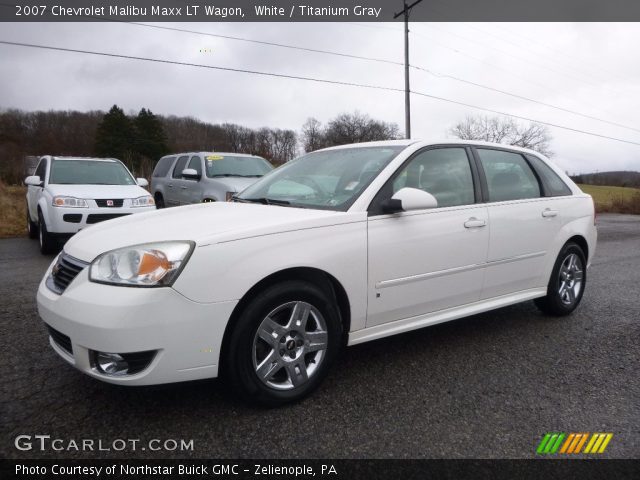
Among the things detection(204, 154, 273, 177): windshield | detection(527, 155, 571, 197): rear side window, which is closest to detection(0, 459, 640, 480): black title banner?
detection(527, 155, 571, 197): rear side window

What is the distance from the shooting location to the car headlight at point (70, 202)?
23.5ft

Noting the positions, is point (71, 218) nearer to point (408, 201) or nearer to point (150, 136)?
point (408, 201)

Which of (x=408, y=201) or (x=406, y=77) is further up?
(x=406, y=77)

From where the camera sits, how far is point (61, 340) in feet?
8.14

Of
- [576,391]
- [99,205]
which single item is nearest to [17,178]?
[99,205]

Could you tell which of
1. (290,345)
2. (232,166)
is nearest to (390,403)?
(290,345)

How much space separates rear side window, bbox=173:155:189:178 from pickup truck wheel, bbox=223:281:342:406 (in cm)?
855

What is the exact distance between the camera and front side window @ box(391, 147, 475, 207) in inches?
130

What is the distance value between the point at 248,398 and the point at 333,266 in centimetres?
87

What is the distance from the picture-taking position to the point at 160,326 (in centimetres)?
220

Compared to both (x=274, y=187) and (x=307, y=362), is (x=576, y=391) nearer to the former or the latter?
(x=307, y=362)

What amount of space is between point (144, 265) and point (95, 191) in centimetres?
613

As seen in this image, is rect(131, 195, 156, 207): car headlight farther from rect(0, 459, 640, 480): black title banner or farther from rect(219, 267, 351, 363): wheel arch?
rect(0, 459, 640, 480): black title banner

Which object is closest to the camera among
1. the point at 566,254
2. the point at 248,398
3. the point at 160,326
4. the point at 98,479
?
Answer: the point at 98,479
